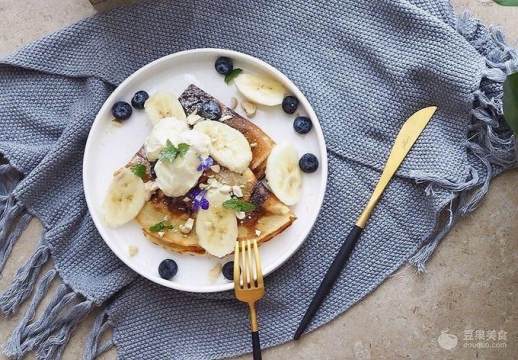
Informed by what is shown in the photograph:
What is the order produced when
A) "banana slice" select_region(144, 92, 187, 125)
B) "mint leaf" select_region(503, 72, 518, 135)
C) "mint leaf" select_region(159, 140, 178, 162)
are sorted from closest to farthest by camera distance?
"mint leaf" select_region(503, 72, 518, 135), "mint leaf" select_region(159, 140, 178, 162), "banana slice" select_region(144, 92, 187, 125)

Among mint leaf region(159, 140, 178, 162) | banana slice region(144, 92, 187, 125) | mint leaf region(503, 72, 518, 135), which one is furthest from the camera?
banana slice region(144, 92, 187, 125)

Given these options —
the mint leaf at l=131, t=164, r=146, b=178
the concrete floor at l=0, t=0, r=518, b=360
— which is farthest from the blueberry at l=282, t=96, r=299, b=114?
the concrete floor at l=0, t=0, r=518, b=360

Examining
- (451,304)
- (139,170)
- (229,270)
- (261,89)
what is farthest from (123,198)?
(451,304)

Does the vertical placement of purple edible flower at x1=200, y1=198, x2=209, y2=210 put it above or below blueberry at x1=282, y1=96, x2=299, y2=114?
below

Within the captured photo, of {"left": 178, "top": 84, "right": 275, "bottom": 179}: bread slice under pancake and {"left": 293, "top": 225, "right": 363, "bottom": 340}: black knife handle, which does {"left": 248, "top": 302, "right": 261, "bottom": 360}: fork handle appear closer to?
{"left": 293, "top": 225, "right": 363, "bottom": 340}: black knife handle

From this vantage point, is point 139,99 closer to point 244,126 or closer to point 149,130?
point 149,130

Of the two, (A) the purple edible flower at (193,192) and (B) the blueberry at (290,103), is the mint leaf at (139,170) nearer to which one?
(A) the purple edible flower at (193,192)

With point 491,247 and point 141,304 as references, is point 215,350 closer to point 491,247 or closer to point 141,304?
point 141,304
